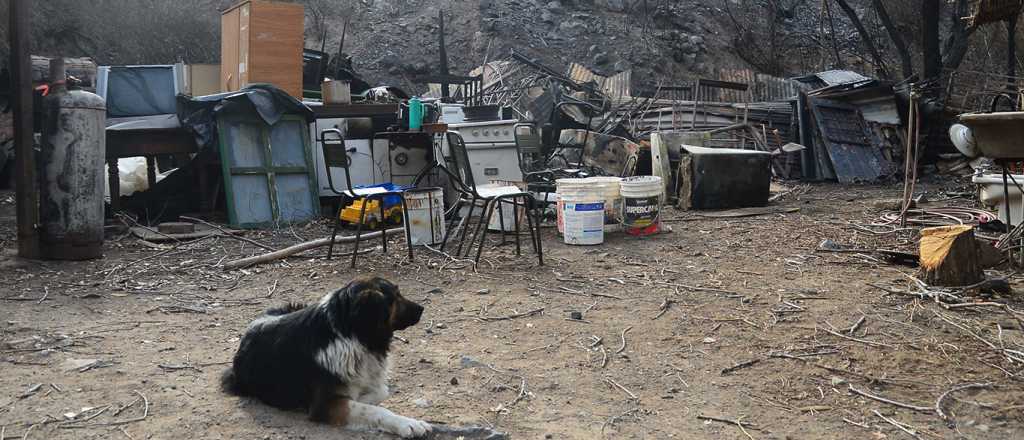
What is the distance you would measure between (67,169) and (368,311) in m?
4.67

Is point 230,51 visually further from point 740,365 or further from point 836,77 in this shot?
point 836,77

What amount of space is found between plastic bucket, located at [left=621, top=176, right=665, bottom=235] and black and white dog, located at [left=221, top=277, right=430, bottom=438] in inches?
190

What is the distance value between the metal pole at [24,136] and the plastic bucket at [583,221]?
4.39 metres

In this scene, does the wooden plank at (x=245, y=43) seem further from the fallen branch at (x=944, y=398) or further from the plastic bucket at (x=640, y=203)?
the fallen branch at (x=944, y=398)

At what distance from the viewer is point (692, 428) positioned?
127 inches

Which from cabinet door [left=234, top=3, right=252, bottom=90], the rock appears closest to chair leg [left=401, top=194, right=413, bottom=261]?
cabinet door [left=234, top=3, right=252, bottom=90]

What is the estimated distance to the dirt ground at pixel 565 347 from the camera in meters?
3.27

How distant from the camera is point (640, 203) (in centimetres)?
795

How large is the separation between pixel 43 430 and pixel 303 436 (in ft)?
3.18

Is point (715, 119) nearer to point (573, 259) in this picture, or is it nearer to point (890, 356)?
point (573, 259)

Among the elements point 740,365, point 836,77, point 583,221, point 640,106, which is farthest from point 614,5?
point 740,365

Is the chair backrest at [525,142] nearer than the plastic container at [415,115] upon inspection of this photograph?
Yes

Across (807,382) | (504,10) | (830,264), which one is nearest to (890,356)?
(807,382)

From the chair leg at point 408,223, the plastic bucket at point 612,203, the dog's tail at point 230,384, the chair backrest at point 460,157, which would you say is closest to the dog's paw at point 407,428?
the dog's tail at point 230,384
